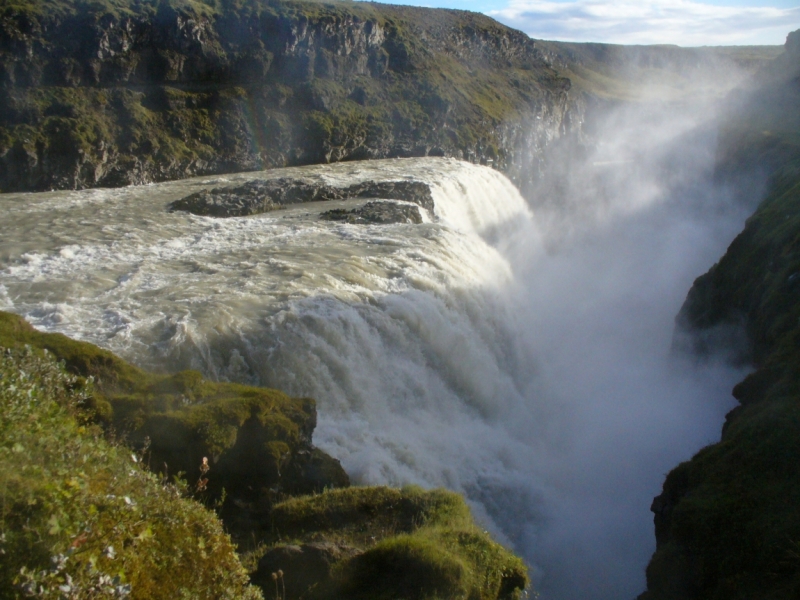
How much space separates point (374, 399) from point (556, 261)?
2413 cm

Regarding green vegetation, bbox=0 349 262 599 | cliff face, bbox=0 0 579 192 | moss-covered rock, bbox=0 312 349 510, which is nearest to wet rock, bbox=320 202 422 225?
moss-covered rock, bbox=0 312 349 510

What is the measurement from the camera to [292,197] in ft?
99.1

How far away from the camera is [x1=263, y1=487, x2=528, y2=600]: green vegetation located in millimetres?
6617

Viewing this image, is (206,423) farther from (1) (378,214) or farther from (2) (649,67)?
(2) (649,67)

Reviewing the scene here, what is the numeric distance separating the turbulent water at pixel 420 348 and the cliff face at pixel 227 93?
12543mm

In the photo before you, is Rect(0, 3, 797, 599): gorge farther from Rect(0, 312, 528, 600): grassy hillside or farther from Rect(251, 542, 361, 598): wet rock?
Rect(251, 542, 361, 598): wet rock

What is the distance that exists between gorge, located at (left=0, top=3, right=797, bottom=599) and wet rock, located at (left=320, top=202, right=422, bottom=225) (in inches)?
8.9

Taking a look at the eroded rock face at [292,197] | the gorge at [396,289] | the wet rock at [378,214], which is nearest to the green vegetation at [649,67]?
the gorge at [396,289]

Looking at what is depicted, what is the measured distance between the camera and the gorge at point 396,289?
42.5ft

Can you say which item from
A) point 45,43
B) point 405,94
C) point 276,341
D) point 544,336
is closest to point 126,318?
point 276,341

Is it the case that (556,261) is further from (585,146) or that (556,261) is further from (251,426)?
(585,146)

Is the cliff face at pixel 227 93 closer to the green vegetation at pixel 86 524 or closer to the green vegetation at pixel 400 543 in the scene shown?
the green vegetation at pixel 400 543

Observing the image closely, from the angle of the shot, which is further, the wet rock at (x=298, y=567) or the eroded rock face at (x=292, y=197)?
the eroded rock face at (x=292, y=197)

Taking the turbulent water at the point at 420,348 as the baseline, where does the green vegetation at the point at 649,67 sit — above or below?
above
